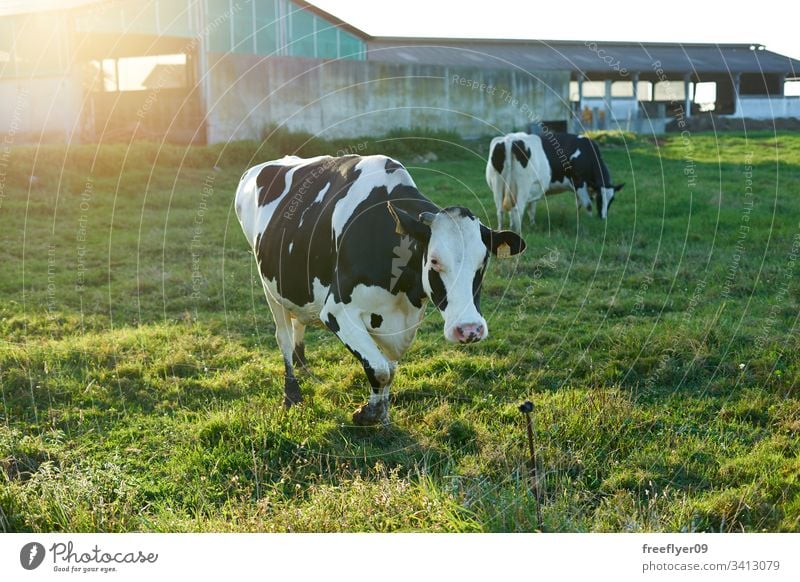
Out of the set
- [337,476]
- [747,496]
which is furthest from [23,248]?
[747,496]

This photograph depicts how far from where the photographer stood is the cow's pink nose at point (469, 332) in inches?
198

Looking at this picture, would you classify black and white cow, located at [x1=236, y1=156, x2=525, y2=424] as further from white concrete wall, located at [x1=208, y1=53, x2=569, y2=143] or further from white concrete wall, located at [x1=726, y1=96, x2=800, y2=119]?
white concrete wall, located at [x1=726, y1=96, x2=800, y2=119]

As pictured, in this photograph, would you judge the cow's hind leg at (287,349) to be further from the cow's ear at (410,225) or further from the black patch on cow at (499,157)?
the black patch on cow at (499,157)

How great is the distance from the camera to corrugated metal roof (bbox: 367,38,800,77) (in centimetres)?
3170

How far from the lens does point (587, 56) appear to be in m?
34.2

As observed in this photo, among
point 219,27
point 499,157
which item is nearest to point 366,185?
point 499,157

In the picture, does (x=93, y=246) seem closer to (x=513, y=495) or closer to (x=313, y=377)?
(x=313, y=377)

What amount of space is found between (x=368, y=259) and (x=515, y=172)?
29.0 feet

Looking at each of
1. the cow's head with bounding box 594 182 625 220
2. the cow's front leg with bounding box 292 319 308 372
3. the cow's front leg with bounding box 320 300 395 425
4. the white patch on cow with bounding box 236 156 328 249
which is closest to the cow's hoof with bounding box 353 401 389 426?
the cow's front leg with bounding box 320 300 395 425

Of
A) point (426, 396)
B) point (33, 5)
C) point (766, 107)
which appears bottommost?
point (426, 396)

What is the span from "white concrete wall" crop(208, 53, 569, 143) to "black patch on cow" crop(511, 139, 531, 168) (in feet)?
15.5

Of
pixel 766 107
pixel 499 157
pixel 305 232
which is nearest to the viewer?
pixel 305 232

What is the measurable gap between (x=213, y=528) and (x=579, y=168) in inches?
480

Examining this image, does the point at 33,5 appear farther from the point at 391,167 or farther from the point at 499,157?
the point at 391,167
